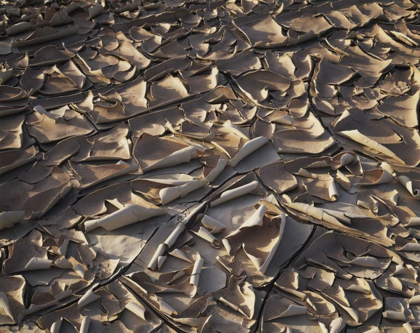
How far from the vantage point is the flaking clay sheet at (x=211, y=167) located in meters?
1.76

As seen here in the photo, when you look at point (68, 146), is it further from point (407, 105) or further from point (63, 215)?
point (407, 105)

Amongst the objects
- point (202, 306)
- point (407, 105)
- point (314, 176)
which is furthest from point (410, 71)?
point (202, 306)

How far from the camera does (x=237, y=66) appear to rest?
271cm

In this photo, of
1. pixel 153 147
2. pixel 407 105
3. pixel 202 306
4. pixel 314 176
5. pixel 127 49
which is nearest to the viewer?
pixel 202 306

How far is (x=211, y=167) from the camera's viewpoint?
218cm

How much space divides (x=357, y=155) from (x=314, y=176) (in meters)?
0.22

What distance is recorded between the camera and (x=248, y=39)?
287 centimetres

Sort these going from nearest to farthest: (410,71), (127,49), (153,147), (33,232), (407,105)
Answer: (33,232) < (153,147) < (407,105) < (410,71) < (127,49)

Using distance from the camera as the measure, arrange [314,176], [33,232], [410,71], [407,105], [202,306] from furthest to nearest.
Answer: [410,71] → [407,105] → [314,176] → [33,232] → [202,306]

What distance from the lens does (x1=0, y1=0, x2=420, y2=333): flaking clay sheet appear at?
176cm

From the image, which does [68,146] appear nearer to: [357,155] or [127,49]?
[127,49]

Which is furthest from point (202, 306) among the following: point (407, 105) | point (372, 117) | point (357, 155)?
point (407, 105)

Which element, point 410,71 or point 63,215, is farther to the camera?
point 410,71

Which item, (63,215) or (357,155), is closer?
(63,215)
